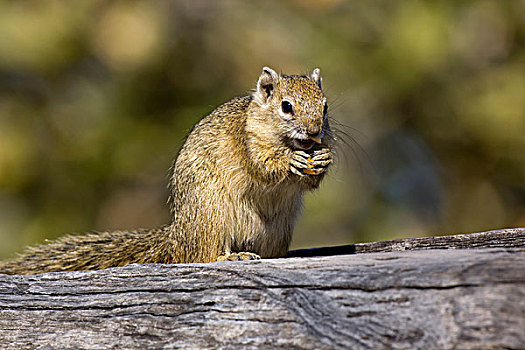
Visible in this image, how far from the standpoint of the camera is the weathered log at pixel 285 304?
1272 millimetres

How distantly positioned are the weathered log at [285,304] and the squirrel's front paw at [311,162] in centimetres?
98

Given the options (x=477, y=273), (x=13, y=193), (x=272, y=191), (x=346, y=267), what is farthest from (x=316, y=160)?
(x=13, y=193)

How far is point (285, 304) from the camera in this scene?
1465mm

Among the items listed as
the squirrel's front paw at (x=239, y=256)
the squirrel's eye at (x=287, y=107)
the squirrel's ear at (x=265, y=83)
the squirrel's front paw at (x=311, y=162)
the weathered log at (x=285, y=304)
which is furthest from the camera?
the squirrel's ear at (x=265, y=83)

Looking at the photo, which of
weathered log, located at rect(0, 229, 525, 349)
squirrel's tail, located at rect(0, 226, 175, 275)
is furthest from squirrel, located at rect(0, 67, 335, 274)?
weathered log, located at rect(0, 229, 525, 349)

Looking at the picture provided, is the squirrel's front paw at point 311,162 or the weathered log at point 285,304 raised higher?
the squirrel's front paw at point 311,162

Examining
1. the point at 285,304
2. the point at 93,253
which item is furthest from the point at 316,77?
the point at 285,304

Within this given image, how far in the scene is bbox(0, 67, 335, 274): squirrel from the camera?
8.64ft

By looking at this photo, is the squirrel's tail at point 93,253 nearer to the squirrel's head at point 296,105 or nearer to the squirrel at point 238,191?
the squirrel at point 238,191

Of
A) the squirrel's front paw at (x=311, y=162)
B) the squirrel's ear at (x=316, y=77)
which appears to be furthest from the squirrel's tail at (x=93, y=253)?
the squirrel's ear at (x=316, y=77)

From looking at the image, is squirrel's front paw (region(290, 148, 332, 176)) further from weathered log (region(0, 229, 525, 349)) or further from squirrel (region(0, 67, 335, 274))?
weathered log (region(0, 229, 525, 349))

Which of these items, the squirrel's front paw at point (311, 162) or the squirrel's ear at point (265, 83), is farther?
the squirrel's ear at point (265, 83)

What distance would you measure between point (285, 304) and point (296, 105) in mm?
1362

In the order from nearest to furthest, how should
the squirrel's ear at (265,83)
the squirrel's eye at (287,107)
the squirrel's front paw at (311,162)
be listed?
the squirrel's front paw at (311,162) → the squirrel's eye at (287,107) → the squirrel's ear at (265,83)
